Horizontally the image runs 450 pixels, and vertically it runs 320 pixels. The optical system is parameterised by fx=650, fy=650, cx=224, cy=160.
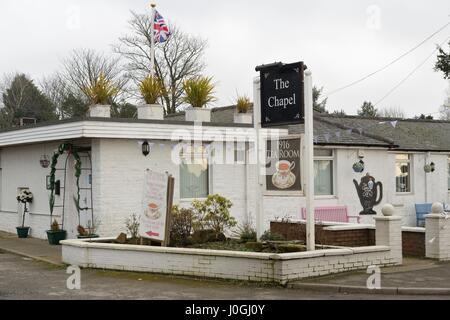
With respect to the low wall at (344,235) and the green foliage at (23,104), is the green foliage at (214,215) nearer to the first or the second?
the low wall at (344,235)

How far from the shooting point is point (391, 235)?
1367 centimetres

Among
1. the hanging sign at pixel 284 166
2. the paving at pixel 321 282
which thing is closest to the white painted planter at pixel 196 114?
the hanging sign at pixel 284 166

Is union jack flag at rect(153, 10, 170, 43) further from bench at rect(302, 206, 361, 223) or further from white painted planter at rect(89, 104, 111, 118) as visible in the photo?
bench at rect(302, 206, 361, 223)

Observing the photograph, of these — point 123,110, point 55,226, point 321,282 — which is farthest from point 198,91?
point 123,110

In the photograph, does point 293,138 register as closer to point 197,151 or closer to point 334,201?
point 197,151

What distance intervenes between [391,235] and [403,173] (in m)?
11.6

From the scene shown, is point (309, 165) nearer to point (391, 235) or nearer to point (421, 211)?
point (391, 235)

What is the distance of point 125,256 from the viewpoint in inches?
529

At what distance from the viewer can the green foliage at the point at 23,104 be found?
54.2 metres

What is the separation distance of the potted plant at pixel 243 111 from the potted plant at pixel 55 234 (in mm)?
6281

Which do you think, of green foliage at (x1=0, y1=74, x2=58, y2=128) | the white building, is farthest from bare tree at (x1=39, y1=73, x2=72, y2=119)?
the white building

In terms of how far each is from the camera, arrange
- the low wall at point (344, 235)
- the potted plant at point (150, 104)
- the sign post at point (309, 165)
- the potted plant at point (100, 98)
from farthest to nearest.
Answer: the potted plant at point (150, 104) < the potted plant at point (100, 98) < the low wall at point (344, 235) < the sign post at point (309, 165)
